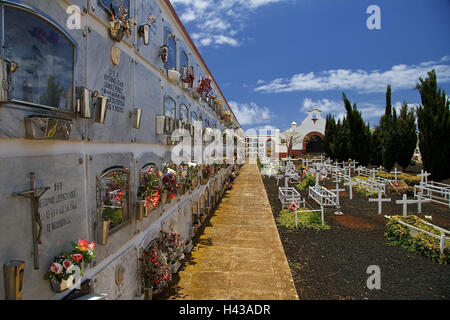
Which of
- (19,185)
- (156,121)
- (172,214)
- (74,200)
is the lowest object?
(172,214)

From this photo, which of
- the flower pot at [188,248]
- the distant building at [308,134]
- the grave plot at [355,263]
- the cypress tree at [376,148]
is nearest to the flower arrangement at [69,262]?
the grave plot at [355,263]

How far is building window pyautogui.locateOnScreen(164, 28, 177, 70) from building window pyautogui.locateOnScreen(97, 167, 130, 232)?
130 inches

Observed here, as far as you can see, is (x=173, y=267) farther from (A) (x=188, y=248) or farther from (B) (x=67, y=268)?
Answer: (B) (x=67, y=268)

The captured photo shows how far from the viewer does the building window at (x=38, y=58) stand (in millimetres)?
1994

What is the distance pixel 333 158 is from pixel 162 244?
3000cm

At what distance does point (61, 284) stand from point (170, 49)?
562cm

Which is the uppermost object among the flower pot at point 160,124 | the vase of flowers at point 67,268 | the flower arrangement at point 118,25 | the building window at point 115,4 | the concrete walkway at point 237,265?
the building window at point 115,4

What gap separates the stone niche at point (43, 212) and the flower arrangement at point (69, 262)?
0.23ft

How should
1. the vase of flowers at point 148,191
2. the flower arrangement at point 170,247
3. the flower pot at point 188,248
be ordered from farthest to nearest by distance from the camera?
the flower pot at point 188,248 < the flower arrangement at point 170,247 < the vase of flowers at point 148,191

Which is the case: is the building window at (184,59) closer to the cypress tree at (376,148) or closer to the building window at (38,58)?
the building window at (38,58)

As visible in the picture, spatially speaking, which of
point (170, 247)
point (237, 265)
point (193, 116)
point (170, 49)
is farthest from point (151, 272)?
point (193, 116)

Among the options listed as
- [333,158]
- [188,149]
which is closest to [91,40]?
[188,149]
